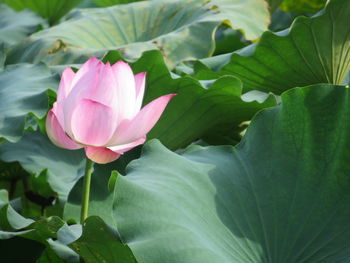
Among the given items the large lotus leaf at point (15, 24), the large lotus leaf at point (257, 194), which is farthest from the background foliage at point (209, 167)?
the large lotus leaf at point (15, 24)

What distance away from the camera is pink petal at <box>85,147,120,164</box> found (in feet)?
3.31

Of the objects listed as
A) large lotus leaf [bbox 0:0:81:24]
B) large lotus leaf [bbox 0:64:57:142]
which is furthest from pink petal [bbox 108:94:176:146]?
large lotus leaf [bbox 0:0:81:24]

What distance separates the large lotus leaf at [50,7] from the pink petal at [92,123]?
69.4 inches

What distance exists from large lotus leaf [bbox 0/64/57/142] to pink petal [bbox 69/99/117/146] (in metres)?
0.33

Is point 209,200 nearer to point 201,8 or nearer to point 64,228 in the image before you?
point 64,228

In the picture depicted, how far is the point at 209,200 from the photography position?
1053mm

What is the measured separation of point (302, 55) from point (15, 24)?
1266 mm

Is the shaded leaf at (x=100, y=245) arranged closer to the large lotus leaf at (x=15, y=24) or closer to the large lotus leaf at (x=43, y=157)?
the large lotus leaf at (x=43, y=157)

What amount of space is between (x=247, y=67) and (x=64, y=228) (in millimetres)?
705

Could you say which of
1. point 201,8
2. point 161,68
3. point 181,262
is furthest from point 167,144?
point 201,8

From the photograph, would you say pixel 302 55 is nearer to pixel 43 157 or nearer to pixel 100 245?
pixel 43 157

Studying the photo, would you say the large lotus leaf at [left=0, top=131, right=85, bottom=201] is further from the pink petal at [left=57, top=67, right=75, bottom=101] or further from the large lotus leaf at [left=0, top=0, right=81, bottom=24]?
the large lotus leaf at [left=0, top=0, right=81, bottom=24]

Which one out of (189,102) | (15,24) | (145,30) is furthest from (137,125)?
(15,24)

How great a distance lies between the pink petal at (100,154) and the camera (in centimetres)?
101
